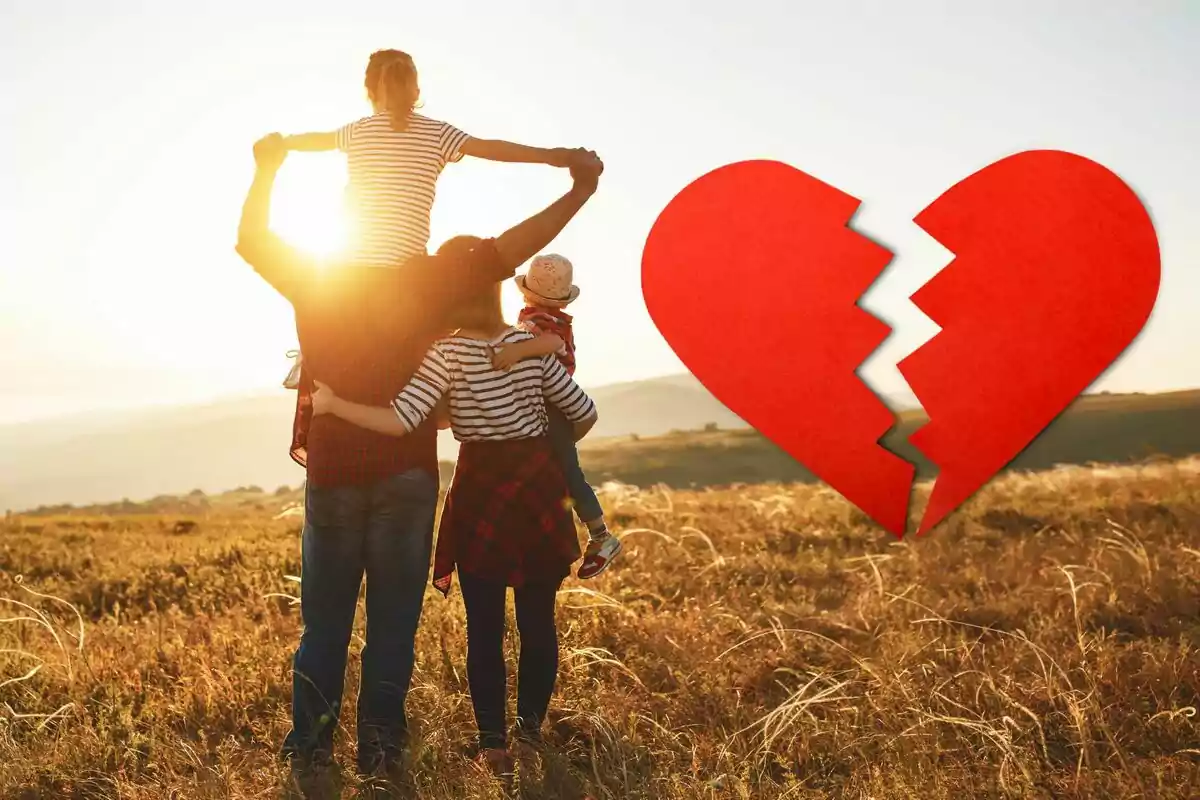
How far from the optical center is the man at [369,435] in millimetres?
3641

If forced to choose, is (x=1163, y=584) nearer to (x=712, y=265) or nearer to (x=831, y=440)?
(x=831, y=440)

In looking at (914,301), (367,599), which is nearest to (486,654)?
(367,599)

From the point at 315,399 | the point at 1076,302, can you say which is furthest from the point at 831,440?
the point at 315,399

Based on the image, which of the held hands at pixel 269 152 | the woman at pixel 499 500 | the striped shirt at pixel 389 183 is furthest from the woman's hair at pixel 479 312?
the held hands at pixel 269 152

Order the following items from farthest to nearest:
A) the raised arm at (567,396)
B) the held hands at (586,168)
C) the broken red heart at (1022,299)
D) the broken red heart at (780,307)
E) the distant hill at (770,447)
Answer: the distant hill at (770,447) → the broken red heart at (1022,299) → the broken red heart at (780,307) → the raised arm at (567,396) → the held hands at (586,168)

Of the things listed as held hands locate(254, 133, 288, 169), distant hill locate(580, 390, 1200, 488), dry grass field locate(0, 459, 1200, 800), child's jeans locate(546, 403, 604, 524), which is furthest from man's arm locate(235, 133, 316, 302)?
distant hill locate(580, 390, 1200, 488)

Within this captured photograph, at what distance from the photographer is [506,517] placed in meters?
3.93

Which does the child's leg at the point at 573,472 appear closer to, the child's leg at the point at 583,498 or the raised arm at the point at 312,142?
A: the child's leg at the point at 583,498

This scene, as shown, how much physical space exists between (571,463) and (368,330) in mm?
993

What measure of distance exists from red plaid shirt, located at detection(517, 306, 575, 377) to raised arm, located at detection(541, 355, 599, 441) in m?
0.06

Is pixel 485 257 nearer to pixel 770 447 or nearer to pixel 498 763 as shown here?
pixel 498 763

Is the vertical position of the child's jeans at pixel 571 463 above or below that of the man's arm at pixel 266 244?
below

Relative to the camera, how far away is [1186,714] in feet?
14.4

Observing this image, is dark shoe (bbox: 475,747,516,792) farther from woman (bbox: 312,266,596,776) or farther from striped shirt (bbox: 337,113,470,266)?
striped shirt (bbox: 337,113,470,266)
